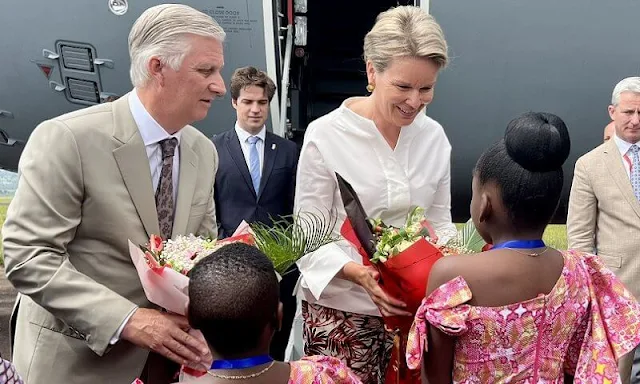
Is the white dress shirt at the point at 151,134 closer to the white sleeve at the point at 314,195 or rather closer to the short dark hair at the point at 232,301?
the white sleeve at the point at 314,195

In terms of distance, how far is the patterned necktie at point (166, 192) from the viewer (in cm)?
220

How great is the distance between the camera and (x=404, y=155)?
2.69 m

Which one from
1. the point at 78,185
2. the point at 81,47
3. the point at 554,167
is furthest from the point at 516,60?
the point at 78,185

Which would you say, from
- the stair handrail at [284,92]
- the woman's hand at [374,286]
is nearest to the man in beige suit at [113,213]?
the woman's hand at [374,286]

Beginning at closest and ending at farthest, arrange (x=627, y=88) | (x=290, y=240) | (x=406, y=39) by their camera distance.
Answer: (x=290, y=240) → (x=406, y=39) → (x=627, y=88)

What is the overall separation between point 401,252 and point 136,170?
787 mm

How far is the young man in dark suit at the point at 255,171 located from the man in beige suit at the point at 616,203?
1678mm

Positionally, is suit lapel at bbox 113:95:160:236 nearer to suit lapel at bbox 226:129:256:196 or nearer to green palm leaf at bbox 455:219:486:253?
green palm leaf at bbox 455:219:486:253

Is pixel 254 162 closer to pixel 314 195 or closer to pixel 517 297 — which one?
pixel 314 195

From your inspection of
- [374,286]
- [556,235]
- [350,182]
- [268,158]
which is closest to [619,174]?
[268,158]

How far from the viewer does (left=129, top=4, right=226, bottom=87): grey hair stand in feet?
6.95

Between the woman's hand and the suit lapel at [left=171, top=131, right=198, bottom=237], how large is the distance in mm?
557

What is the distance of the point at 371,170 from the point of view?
8.58 feet

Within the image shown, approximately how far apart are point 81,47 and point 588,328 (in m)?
4.72
